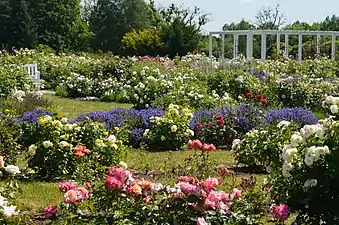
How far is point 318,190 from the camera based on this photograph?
10.9 ft

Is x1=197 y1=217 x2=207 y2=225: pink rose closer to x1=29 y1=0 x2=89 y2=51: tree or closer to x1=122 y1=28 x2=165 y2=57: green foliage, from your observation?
x1=122 y1=28 x2=165 y2=57: green foliage

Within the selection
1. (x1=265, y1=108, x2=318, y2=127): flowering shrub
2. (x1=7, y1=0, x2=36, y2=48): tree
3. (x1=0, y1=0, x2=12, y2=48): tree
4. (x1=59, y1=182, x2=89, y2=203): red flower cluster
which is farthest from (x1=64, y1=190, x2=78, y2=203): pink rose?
(x1=0, y1=0, x2=12, y2=48): tree

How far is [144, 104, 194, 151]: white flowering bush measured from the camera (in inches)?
315

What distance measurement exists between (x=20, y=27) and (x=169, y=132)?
103 ft

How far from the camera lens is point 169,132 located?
315 inches

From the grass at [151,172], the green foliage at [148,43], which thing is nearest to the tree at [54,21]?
the green foliage at [148,43]

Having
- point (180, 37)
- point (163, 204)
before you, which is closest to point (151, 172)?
point (163, 204)

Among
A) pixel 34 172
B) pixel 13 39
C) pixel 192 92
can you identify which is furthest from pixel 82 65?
pixel 13 39

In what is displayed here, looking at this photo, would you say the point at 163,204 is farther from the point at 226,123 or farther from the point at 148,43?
the point at 148,43

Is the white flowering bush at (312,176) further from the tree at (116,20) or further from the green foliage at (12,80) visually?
the tree at (116,20)

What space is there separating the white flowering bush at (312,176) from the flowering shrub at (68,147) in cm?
254

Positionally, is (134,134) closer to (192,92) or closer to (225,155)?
(225,155)

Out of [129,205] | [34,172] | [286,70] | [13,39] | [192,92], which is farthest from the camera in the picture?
[13,39]

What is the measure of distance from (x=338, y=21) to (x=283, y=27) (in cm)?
382
